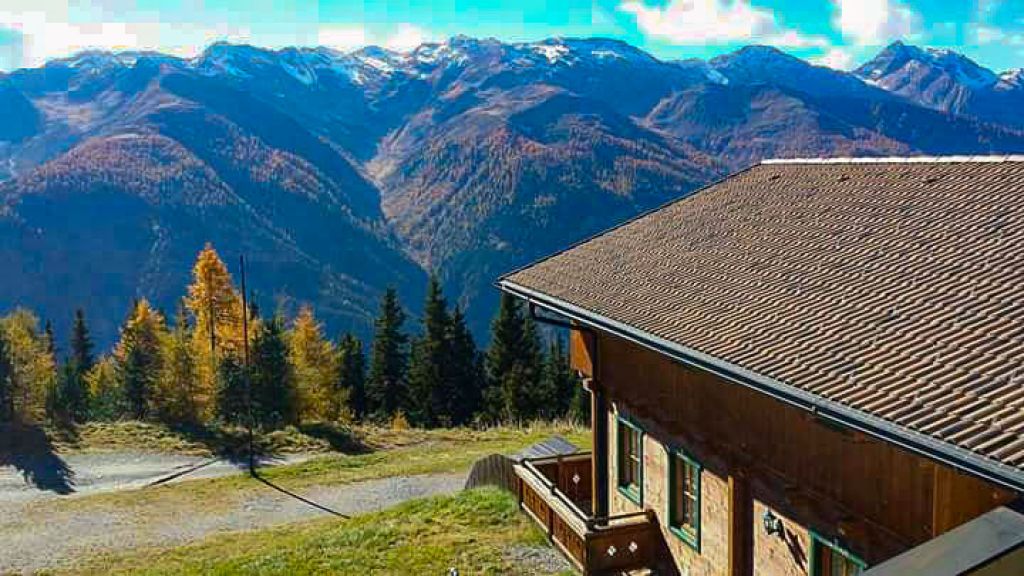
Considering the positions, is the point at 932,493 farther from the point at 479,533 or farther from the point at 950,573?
the point at 479,533

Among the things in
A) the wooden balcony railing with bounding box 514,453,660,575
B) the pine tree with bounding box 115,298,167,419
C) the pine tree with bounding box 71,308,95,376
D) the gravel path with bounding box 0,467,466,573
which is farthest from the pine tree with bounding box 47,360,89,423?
the wooden balcony railing with bounding box 514,453,660,575

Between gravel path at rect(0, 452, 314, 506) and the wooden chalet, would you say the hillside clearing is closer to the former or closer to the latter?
gravel path at rect(0, 452, 314, 506)

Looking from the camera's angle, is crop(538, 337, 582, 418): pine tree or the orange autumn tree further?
crop(538, 337, 582, 418): pine tree

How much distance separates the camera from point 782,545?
9906 mm

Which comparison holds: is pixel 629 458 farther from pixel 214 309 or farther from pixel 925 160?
pixel 214 309

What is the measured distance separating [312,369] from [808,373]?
44559 millimetres

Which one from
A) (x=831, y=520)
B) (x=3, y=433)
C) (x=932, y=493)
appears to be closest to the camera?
(x=932, y=493)

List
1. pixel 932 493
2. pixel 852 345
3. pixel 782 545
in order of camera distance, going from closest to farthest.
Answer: pixel 932 493 < pixel 852 345 < pixel 782 545

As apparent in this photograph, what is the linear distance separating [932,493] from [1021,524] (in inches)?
67.9

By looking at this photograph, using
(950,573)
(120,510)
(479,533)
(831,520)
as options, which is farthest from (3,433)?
(950,573)

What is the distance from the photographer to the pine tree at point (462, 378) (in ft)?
185

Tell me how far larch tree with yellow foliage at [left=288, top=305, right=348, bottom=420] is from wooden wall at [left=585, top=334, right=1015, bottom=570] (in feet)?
110

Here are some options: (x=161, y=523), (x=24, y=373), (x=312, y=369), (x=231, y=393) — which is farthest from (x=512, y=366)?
(x=161, y=523)

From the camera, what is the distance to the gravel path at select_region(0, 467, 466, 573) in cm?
2189
